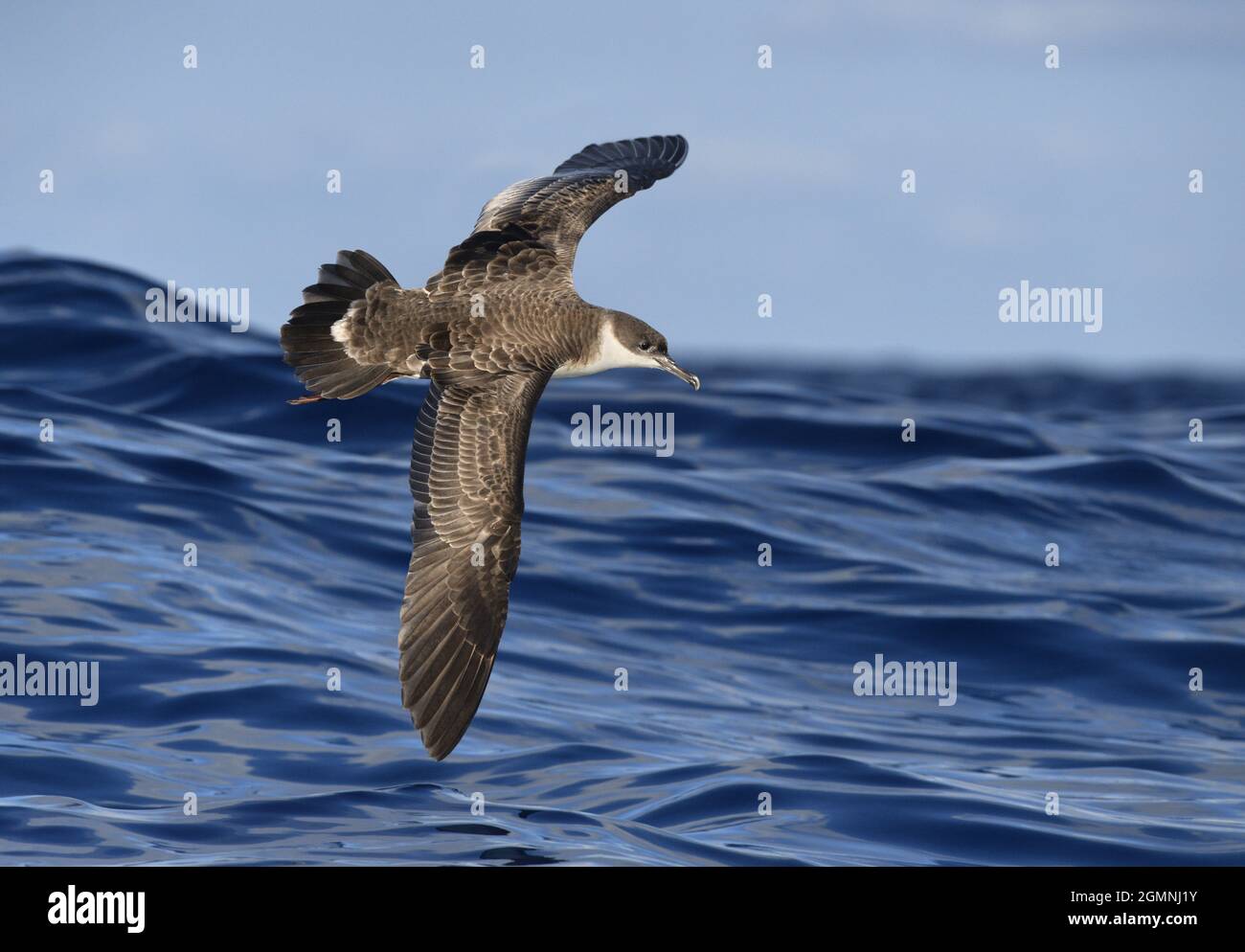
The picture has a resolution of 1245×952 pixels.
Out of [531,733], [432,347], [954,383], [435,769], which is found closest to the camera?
[432,347]

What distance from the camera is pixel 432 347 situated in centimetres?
878

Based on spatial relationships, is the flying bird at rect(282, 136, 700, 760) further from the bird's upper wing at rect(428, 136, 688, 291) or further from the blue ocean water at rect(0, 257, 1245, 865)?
the blue ocean water at rect(0, 257, 1245, 865)

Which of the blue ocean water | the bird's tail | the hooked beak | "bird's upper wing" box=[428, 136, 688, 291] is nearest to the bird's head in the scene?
the hooked beak

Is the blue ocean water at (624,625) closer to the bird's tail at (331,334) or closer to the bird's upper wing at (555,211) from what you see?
the bird's tail at (331,334)

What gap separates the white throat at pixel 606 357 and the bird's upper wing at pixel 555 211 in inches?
22.4

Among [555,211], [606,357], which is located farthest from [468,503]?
[555,211]

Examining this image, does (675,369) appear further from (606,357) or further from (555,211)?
(555,211)

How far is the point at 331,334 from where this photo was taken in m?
8.96

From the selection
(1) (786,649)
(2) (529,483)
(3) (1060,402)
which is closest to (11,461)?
(2) (529,483)

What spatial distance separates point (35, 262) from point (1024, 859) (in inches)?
638

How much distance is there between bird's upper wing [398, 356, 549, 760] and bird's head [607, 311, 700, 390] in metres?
0.66

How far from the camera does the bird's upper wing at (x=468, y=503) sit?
8.62 metres

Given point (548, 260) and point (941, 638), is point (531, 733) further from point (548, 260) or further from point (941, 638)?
point (941, 638)

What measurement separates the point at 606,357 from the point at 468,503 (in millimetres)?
1266
